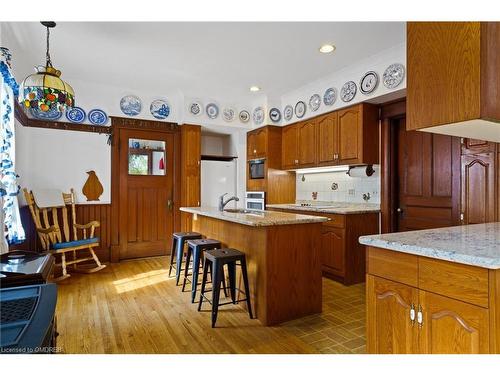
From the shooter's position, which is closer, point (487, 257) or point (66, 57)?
point (487, 257)

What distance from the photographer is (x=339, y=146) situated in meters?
3.97

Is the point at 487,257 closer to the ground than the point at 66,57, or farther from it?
closer to the ground

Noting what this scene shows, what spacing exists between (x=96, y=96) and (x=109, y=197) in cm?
147

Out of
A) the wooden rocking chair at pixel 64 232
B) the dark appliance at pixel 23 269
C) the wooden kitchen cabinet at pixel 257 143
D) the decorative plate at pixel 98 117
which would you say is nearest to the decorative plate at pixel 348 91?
the wooden kitchen cabinet at pixel 257 143

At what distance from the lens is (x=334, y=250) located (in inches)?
141

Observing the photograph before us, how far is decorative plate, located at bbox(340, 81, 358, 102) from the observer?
3.74m

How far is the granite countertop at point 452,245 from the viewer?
44.9 inches

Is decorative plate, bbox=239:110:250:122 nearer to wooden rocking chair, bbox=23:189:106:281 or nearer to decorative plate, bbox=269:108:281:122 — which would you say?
decorative plate, bbox=269:108:281:122

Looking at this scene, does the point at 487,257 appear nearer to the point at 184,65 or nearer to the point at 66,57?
the point at 184,65

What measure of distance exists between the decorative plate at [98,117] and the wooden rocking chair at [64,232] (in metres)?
1.04

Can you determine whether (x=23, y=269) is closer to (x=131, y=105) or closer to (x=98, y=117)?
(x=98, y=117)

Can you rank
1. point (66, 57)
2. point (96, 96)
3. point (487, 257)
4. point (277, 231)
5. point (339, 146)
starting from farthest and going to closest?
point (96, 96), point (339, 146), point (66, 57), point (277, 231), point (487, 257)
